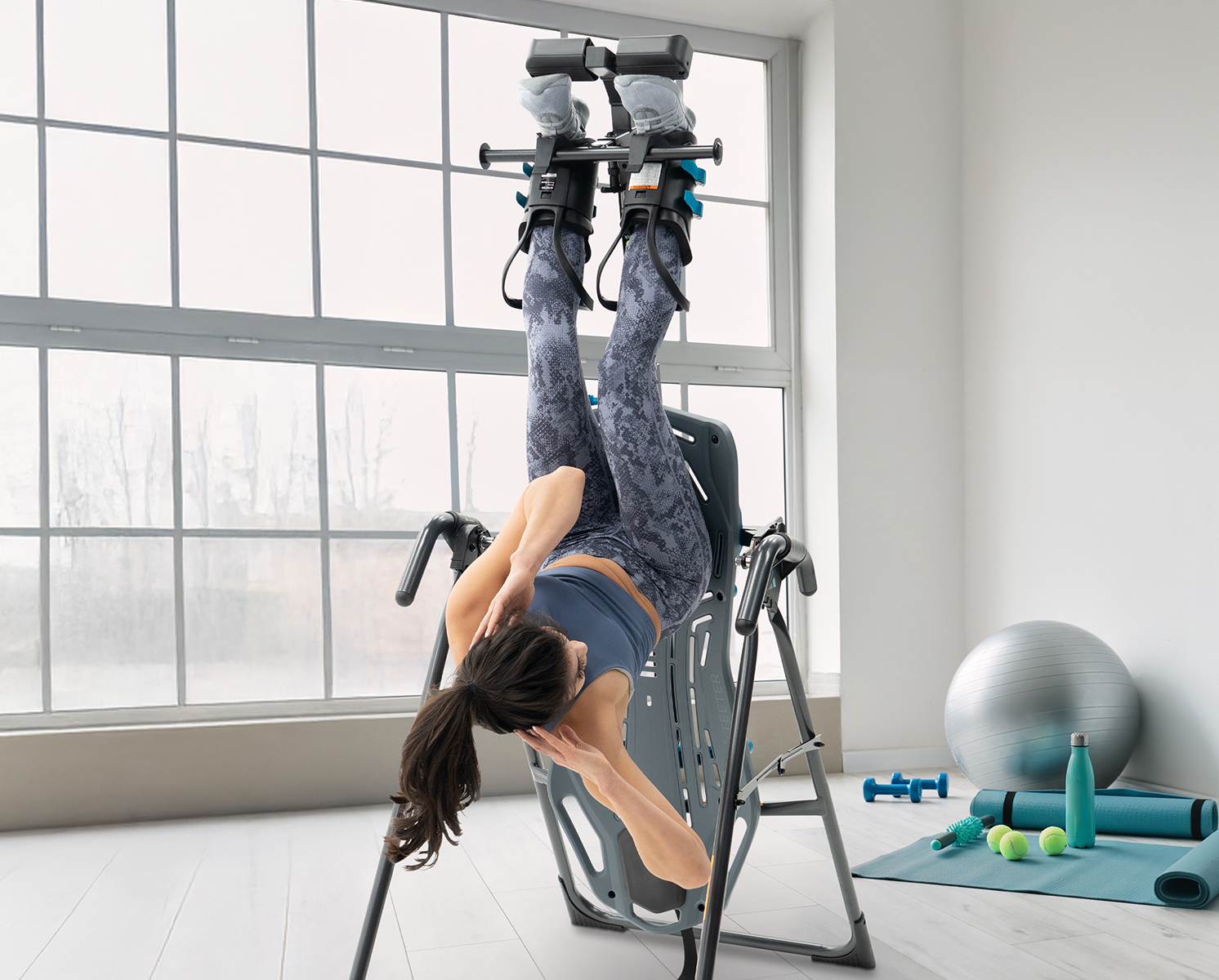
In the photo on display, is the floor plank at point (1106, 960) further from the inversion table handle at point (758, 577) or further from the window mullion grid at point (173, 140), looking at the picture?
the window mullion grid at point (173, 140)

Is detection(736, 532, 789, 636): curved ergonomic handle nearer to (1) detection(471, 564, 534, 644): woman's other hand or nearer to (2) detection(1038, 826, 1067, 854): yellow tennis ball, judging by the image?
(1) detection(471, 564, 534, 644): woman's other hand

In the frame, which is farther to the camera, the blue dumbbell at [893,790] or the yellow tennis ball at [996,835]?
the blue dumbbell at [893,790]

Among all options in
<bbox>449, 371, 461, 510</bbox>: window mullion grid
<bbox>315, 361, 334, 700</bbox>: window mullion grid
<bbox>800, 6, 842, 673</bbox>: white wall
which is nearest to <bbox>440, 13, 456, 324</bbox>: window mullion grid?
<bbox>449, 371, 461, 510</bbox>: window mullion grid

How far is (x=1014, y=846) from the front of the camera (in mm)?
2654

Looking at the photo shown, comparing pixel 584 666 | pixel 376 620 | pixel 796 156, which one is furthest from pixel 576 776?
pixel 796 156

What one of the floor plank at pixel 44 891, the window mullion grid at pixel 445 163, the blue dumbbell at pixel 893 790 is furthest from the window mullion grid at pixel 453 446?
the blue dumbbell at pixel 893 790

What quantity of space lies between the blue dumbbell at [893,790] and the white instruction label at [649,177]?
240 cm

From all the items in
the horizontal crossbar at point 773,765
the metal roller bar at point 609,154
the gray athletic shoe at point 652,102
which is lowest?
the horizontal crossbar at point 773,765

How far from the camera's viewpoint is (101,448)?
3445mm

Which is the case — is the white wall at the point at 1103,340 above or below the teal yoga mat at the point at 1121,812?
above

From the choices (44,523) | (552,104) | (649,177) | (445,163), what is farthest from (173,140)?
(649,177)

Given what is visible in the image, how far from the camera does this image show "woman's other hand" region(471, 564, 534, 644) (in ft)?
5.06

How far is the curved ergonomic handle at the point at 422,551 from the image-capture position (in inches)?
72.9

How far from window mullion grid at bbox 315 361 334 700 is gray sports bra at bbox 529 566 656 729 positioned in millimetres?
2024
